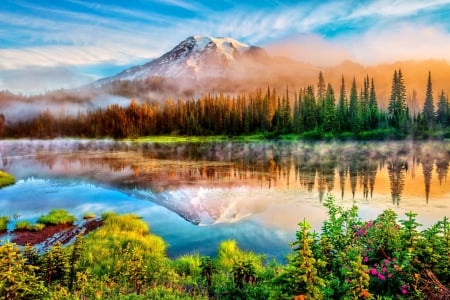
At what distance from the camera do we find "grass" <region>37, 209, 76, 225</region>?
22297mm

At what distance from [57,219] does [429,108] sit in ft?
351

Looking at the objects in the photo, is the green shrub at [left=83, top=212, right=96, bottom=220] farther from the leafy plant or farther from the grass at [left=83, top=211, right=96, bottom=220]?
the leafy plant

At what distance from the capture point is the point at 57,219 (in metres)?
22.6

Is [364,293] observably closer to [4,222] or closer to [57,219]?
[57,219]

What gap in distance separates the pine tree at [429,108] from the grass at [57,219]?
315 ft

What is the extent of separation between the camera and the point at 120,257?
48.6 feet

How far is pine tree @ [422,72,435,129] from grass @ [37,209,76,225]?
315 ft

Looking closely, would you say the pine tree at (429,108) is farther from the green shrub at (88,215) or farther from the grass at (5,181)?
the grass at (5,181)

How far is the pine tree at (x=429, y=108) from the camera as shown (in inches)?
3783

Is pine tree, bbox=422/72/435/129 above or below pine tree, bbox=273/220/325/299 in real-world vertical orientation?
above

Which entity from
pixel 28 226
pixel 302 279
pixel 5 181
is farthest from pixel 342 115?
pixel 302 279

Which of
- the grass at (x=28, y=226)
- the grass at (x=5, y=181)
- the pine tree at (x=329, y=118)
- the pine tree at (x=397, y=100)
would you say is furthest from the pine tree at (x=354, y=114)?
the grass at (x=28, y=226)

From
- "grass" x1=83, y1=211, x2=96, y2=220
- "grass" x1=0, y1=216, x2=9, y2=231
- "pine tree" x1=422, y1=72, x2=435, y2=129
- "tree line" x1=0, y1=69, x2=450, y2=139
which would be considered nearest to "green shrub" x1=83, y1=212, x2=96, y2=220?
"grass" x1=83, y1=211, x2=96, y2=220

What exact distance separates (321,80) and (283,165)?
92563 millimetres
